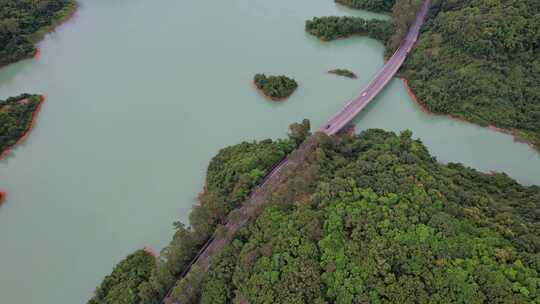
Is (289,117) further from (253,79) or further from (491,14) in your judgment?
(491,14)

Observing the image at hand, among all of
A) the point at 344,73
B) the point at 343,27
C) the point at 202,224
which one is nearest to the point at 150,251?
the point at 202,224

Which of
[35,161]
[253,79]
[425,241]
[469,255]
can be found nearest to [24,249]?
[35,161]

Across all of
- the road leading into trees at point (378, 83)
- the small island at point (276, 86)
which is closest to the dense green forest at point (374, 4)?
the road leading into trees at point (378, 83)

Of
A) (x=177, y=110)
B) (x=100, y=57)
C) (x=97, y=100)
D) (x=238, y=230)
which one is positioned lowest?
(x=238, y=230)

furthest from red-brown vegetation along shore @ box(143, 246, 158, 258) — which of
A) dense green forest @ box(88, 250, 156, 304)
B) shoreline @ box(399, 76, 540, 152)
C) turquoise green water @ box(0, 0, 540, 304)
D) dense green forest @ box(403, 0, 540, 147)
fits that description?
dense green forest @ box(403, 0, 540, 147)

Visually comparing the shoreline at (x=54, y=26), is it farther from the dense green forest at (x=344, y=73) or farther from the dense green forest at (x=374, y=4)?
the dense green forest at (x=374, y=4)

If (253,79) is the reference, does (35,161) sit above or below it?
above

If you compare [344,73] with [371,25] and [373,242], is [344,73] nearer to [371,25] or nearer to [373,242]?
[371,25]
